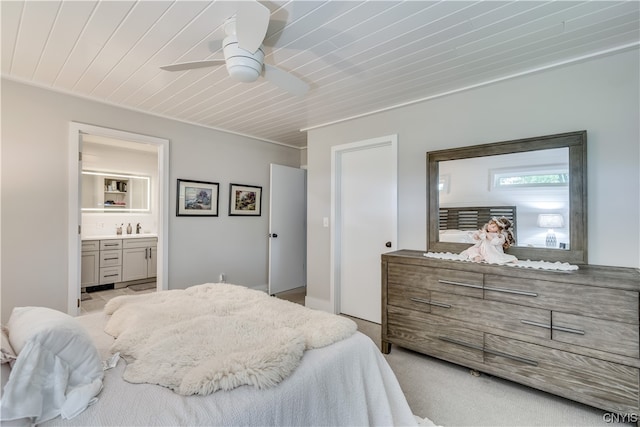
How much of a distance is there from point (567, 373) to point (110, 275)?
539 cm

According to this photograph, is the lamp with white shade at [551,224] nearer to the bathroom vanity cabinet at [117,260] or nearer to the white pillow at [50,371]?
the white pillow at [50,371]

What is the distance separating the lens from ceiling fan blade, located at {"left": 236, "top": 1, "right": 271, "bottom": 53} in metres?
1.30

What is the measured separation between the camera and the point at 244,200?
4.25m

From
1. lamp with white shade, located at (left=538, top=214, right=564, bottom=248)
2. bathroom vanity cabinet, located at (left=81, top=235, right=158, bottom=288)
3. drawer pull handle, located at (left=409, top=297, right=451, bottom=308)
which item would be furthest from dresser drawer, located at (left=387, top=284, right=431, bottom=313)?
bathroom vanity cabinet, located at (left=81, top=235, right=158, bottom=288)

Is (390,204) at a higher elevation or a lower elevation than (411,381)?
higher

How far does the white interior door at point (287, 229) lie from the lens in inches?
167

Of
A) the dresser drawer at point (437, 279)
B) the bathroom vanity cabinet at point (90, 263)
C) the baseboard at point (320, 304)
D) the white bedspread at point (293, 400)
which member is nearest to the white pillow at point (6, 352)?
the white bedspread at point (293, 400)

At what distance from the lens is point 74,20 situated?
174cm

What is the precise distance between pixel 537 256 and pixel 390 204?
1.37 m

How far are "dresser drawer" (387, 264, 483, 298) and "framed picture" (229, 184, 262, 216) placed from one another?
2383 millimetres

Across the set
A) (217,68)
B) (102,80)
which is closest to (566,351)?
(217,68)

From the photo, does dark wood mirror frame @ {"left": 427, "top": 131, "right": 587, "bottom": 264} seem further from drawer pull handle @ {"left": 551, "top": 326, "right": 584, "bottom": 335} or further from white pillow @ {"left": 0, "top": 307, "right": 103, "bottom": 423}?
white pillow @ {"left": 0, "top": 307, "right": 103, "bottom": 423}

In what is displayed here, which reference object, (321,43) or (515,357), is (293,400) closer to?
(515,357)

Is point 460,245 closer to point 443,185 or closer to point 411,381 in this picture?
point 443,185
